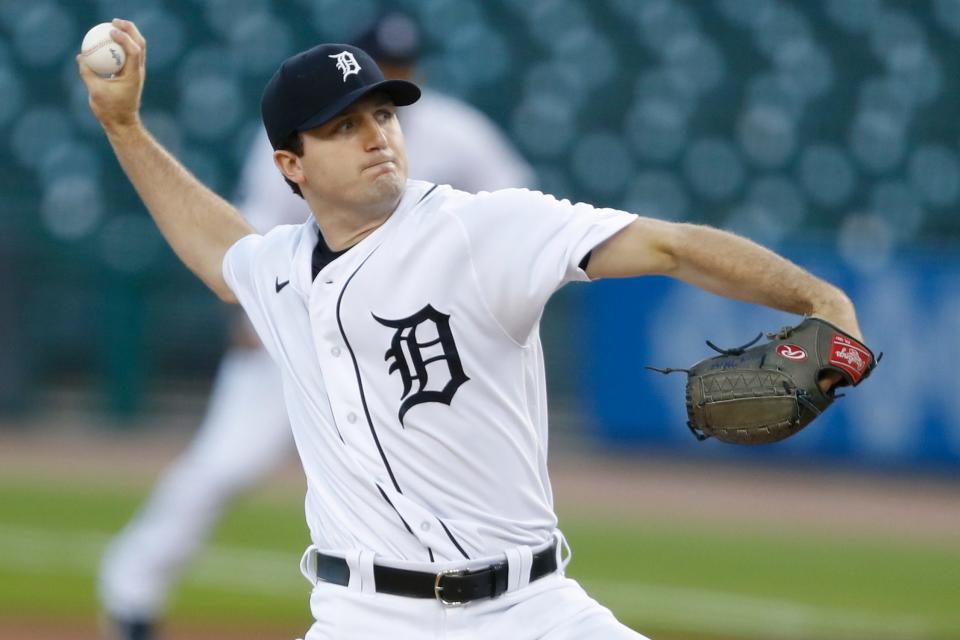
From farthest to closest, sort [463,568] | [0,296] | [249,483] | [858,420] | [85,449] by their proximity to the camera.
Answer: [0,296]
[85,449]
[858,420]
[249,483]
[463,568]

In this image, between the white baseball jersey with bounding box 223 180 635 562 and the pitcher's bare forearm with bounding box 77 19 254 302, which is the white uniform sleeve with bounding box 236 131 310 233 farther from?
the white baseball jersey with bounding box 223 180 635 562

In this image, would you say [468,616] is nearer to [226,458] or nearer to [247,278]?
[247,278]

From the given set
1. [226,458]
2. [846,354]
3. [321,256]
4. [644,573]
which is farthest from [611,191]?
[846,354]

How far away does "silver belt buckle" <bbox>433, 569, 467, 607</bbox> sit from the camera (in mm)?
3084

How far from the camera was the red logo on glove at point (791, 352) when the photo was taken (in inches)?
112

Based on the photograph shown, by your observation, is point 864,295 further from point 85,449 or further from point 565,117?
point 85,449

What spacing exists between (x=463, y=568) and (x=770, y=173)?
10.3 m

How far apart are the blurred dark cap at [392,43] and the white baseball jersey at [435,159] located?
10.3 inches

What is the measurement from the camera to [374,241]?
3.24 m

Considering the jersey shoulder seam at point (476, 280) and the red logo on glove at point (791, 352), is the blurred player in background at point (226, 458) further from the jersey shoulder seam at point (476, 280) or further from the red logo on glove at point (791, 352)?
the red logo on glove at point (791, 352)

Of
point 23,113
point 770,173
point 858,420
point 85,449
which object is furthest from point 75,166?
point 858,420

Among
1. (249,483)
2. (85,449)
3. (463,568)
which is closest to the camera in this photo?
(463,568)

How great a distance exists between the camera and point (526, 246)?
3.07 metres

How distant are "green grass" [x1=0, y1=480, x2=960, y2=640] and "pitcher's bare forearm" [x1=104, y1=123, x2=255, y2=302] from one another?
320cm
